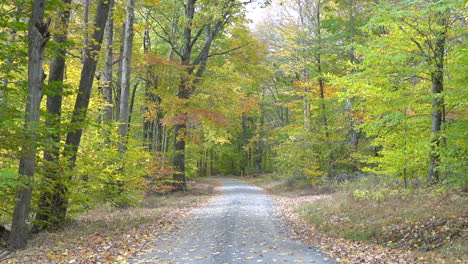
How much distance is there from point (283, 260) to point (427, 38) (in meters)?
7.86

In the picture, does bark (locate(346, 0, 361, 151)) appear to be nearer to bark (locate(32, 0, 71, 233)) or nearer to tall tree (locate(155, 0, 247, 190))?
tall tree (locate(155, 0, 247, 190))

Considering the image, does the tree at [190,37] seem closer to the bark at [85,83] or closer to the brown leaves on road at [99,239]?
the brown leaves on road at [99,239]

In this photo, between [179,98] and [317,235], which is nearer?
[317,235]

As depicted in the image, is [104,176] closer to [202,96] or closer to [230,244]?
[230,244]

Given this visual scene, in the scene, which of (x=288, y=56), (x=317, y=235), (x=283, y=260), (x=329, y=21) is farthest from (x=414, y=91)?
(x=288, y=56)

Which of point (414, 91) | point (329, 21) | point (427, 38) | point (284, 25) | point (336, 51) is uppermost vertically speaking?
point (284, 25)

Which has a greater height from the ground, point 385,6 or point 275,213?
point 385,6

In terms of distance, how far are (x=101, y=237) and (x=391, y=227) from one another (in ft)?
23.6

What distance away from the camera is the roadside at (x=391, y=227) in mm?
6988

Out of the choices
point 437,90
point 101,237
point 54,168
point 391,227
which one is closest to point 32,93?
point 54,168

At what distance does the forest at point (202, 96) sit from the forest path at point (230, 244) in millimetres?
3097

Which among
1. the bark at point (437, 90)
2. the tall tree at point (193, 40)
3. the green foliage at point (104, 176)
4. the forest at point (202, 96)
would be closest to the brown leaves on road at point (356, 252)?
the forest at point (202, 96)

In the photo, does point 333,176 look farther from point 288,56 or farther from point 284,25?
point 284,25

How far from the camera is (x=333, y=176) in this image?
21.9 meters
